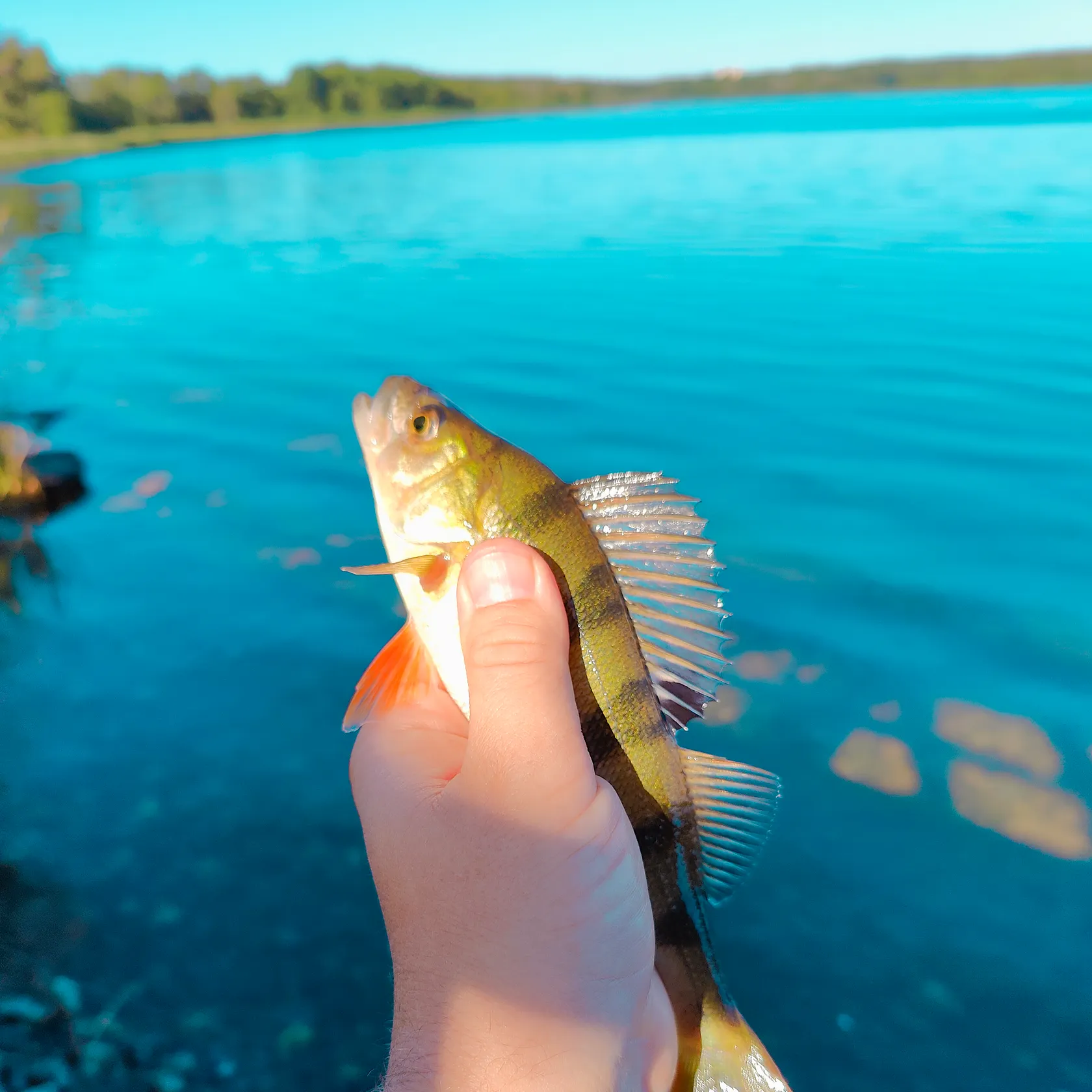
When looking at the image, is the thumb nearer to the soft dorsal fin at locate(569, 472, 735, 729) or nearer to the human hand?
the human hand

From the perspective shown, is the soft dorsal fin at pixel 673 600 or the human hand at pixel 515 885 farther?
the soft dorsal fin at pixel 673 600

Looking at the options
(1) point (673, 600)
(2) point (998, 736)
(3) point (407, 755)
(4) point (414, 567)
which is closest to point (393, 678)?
(3) point (407, 755)

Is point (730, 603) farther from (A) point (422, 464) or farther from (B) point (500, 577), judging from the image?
(B) point (500, 577)

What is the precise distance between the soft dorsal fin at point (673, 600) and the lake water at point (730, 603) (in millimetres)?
2501

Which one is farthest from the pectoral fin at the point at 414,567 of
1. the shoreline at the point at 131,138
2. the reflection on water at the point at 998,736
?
the shoreline at the point at 131,138

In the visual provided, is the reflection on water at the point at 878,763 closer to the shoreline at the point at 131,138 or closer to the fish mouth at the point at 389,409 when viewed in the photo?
the fish mouth at the point at 389,409

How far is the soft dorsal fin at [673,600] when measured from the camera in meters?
2.93

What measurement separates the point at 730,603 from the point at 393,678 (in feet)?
15.1

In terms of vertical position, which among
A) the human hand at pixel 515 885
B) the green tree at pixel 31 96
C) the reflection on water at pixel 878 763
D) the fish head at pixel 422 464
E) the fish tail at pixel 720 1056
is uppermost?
the green tree at pixel 31 96

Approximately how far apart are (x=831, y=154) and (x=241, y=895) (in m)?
38.3

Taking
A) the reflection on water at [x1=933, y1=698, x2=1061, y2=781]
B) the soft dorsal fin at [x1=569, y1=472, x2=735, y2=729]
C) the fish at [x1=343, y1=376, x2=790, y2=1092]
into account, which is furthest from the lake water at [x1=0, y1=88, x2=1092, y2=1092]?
the soft dorsal fin at [x1=569, y1=472, x2=735, y2=729]

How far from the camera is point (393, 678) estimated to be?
3.16 meters

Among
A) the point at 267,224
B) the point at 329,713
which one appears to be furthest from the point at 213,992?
the point at 267,224

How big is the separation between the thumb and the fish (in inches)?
7.8
